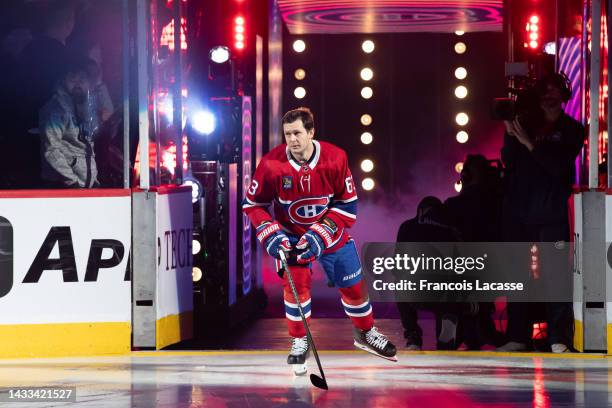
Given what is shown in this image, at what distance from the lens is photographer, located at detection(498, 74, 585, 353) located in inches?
413

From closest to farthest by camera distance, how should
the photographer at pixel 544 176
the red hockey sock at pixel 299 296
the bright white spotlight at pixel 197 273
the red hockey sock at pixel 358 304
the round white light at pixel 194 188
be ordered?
1. the red hockey sock at pixel 299 296
2. the red hockey sock at pixel 358 304
3. the photographer at pixel 544 176
4. the round white light at pixel 194 188
5. the bright white spotlight at pixel 197 273

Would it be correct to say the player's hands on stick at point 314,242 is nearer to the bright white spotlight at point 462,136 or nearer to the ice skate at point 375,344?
the ice skate at point 375,344

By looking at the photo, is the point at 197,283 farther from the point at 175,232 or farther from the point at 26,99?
the point at 26,99

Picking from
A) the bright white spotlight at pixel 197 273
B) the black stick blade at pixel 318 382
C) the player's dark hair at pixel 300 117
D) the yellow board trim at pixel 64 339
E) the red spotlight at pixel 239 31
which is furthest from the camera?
the red spotlight at pixel 239 31

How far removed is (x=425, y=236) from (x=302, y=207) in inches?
73.0

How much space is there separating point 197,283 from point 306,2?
436 cm

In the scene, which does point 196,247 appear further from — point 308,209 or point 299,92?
point 299,92

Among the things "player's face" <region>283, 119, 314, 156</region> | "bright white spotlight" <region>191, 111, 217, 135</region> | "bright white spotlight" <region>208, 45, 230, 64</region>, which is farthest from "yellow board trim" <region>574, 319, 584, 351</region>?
"bright white spotlight" <region>208, 45, 230, 64</region>

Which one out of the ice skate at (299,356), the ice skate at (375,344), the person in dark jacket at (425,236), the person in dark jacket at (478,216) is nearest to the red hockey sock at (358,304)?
the ice skate at (375,344)

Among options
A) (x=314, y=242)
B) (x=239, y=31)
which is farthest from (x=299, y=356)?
(x=239, y=31)

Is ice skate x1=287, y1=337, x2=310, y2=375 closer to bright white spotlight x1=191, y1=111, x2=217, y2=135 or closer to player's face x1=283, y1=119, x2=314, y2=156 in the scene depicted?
player's face x1=283, y1=119, x2=314, y2=156

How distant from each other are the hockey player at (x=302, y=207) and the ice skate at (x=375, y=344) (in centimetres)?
46

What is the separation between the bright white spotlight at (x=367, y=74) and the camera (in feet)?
53.6

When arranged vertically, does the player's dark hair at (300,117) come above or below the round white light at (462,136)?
below
